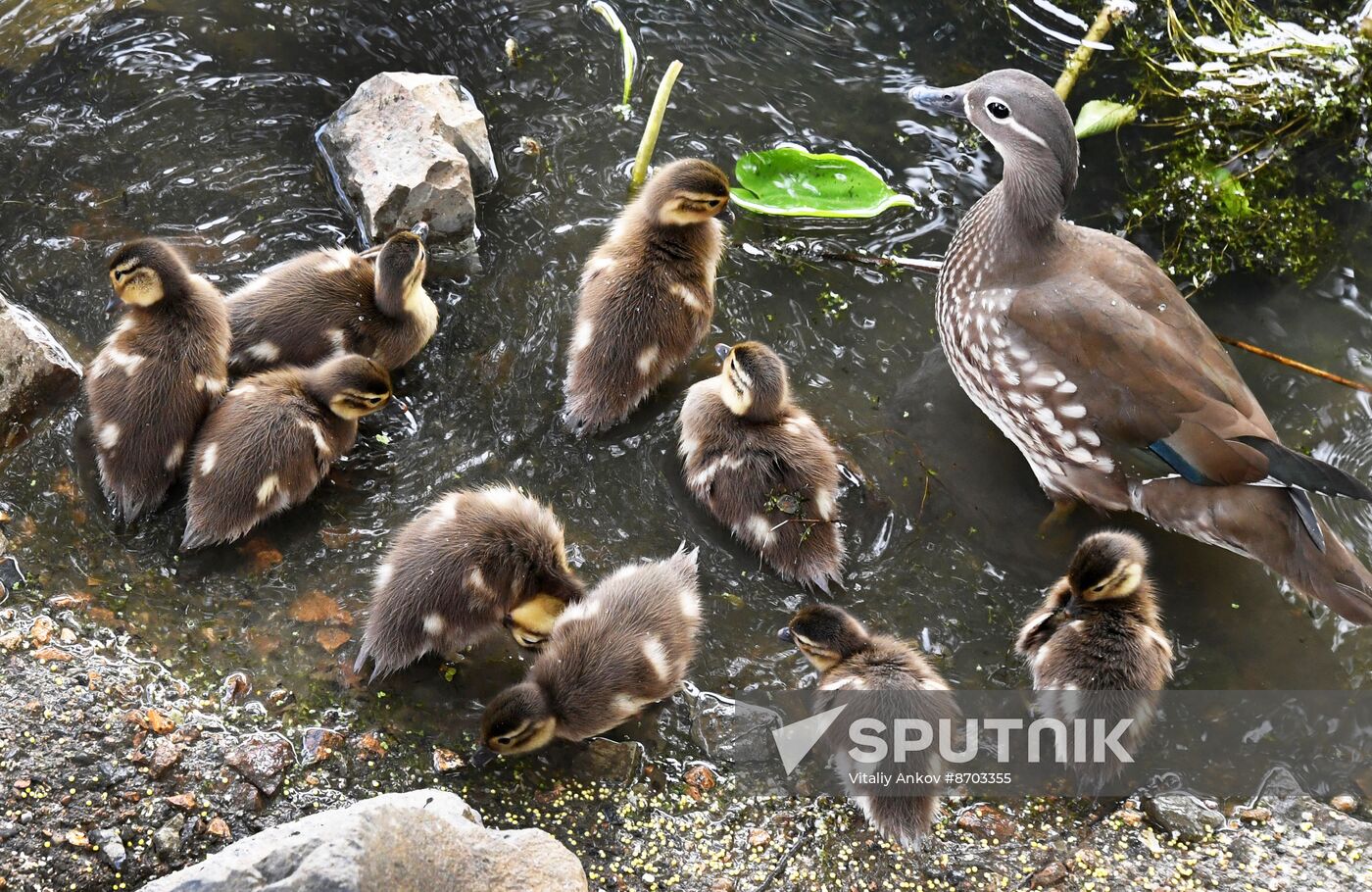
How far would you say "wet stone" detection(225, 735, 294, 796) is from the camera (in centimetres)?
277

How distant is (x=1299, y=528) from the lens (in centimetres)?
332

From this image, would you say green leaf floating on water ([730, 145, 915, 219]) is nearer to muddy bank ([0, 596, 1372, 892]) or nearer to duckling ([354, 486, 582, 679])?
duckling ([354, 486, 582, 679])

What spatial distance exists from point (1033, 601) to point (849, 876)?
106 centimetres

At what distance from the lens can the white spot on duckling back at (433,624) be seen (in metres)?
3.03

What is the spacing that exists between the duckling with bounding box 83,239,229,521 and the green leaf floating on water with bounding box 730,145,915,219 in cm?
182

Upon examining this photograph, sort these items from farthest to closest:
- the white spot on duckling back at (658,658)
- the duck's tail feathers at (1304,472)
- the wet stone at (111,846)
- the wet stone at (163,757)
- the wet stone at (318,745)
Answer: the duck's tail feathers at (1304,472)
the white spot on duckling back at (658,658)
the wet stone at (318,745)
the wet stone at (163,757)
the wet stone at (111,846)

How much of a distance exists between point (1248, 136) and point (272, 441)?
3.55 metres

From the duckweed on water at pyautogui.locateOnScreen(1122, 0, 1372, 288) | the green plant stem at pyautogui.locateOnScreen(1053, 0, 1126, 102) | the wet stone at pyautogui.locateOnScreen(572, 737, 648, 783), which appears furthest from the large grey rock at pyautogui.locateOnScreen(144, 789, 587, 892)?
the green plant stem at pyautogui.locateOnScreen(1053, 0, 1126, 102)

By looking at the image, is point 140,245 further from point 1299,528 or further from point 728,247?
point 1299,528

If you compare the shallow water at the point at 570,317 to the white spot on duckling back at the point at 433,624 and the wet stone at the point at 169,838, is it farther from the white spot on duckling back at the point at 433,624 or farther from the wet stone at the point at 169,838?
the wet stone at the point at 169,838

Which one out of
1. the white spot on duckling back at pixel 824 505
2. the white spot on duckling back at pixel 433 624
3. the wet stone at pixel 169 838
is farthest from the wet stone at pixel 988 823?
the wet stone at pixel 169 838

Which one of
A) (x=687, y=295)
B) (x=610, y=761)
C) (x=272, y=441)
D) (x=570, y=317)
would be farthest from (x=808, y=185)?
(x=610, y=761)

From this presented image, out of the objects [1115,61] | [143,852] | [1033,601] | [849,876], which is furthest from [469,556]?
[1115,61]

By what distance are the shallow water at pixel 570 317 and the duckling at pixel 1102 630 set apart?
6.7 inches
